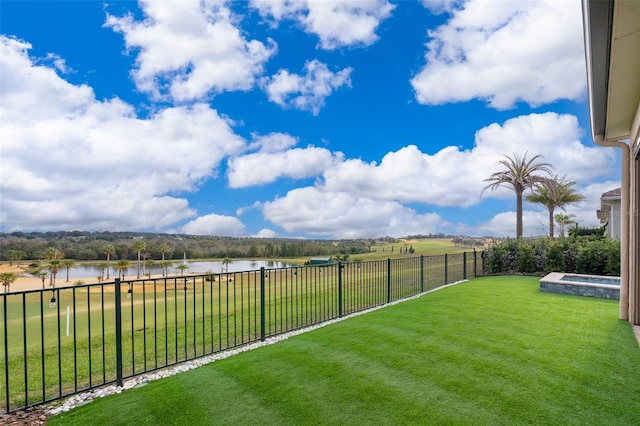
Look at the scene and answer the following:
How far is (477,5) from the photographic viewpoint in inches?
265

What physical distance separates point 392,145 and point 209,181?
10048 mm

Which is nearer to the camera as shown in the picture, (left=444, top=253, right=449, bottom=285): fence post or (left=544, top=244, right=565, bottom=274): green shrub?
(left=444, top=253, right=449, bottom=285): fence post

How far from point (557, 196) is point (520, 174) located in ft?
13.9

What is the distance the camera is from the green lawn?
2568 millimetres

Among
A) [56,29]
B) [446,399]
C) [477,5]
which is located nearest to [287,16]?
[477,5]

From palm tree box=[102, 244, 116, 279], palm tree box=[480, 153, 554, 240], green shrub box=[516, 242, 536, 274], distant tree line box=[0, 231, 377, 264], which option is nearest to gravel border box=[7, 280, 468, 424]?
green shrub box=[516, 242, 536, 274]

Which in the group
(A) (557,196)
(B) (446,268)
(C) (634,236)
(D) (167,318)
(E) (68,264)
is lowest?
(E) (68,264)

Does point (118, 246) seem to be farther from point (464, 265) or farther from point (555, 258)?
point (555, 258)

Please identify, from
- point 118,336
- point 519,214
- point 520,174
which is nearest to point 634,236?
point 118,336

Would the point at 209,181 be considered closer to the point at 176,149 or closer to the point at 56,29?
the point at 176,149

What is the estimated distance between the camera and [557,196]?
60.2ft

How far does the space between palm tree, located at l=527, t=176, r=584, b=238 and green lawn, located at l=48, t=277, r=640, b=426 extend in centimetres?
1626

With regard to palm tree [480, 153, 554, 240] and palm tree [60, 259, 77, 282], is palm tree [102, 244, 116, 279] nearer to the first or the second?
palm tree [60, 259, 77, 282]

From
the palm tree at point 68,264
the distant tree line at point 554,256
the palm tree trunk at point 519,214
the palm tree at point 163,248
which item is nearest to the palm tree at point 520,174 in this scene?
the palm tree trunk at point 519,214
